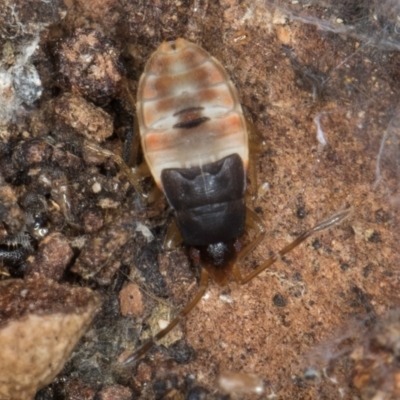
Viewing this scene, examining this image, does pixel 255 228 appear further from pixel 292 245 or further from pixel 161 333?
pixel 161 333

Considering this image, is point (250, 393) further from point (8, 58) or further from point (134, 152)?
point (8, 58)

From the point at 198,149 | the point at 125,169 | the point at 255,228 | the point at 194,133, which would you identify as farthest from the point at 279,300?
the point at 125,169

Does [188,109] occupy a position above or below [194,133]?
above

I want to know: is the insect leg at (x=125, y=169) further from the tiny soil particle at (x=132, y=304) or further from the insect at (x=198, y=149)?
the tiny soil particle at (x=132, y=304)

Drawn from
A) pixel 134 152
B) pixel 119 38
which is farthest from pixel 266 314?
pixel 119 38

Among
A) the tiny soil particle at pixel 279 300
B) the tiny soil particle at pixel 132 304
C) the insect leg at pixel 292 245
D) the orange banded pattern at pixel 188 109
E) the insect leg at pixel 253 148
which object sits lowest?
the tiny soil particle at pixel 279 300

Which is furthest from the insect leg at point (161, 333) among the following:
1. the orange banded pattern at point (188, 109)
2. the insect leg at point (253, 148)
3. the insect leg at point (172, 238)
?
the orange banded pattern at point (188, 109)
